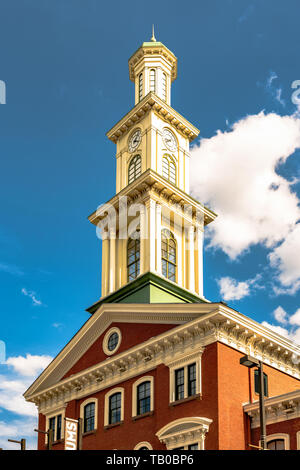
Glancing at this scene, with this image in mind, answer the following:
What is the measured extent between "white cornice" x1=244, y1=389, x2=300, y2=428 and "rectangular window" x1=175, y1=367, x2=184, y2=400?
335cm

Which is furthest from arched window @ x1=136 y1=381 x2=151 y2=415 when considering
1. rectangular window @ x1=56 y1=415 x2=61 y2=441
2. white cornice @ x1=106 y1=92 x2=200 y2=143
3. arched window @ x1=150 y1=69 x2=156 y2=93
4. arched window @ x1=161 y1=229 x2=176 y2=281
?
arched window @ x1=150 y1=69 x2=156 y2=93

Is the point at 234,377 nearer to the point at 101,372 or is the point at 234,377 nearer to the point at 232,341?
the point at 232,341

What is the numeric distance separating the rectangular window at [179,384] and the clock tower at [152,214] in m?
8.12

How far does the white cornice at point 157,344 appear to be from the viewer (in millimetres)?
35312

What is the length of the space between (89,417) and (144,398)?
5.08 m

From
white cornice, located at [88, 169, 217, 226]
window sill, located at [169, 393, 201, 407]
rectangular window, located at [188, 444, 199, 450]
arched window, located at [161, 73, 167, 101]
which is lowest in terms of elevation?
rectangular window, located at [188, 444, 199, 450]

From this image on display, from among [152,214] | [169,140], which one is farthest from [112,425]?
[169,140]

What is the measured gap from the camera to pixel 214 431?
33.0 m

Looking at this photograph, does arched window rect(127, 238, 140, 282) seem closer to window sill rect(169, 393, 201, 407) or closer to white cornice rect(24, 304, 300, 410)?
white cornice rect(24, 304, 300, 410)

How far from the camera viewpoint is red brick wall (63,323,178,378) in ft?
129

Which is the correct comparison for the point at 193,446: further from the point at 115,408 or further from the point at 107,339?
the point at 107,339

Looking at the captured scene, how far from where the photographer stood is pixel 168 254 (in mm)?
48375

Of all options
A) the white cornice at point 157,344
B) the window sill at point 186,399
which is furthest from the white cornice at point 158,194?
the window sill at point 186,399
